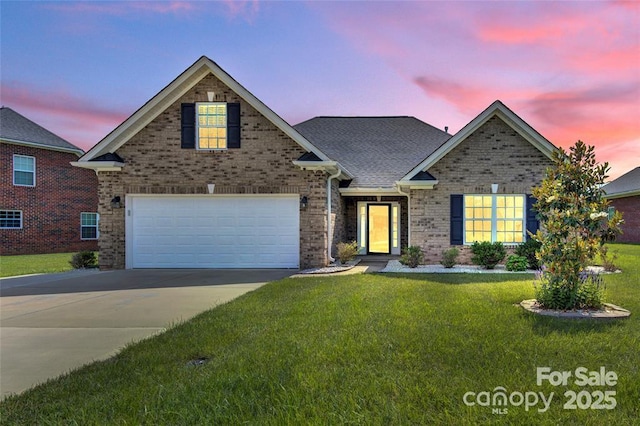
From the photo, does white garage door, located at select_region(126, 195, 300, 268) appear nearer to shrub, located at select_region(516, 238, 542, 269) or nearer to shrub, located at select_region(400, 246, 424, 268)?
shrub, located at select_region(400, 246, 424, 268)

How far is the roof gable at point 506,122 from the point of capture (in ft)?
44.1

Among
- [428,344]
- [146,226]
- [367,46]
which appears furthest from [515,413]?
[146,226]

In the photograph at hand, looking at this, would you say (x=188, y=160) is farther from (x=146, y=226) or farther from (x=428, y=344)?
(x=428, y=344)

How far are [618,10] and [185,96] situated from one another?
1253cm

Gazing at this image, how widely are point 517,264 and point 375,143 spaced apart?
32.4ft

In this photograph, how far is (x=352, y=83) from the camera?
1534 centimetres

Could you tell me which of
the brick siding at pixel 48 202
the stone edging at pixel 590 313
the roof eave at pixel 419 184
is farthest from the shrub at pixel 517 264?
the brick siding at pixel 48 202

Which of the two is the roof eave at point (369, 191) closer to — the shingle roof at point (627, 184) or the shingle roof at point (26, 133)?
the shingle roof at point (26, 133)

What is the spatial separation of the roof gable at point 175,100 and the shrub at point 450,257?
4941 millimetres

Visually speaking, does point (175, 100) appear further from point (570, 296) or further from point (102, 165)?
point (570, 296)

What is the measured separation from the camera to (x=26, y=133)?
22781mm

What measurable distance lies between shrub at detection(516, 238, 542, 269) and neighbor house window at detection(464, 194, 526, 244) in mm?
640

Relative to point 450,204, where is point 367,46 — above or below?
above

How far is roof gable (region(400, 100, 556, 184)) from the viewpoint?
44.1 feet
